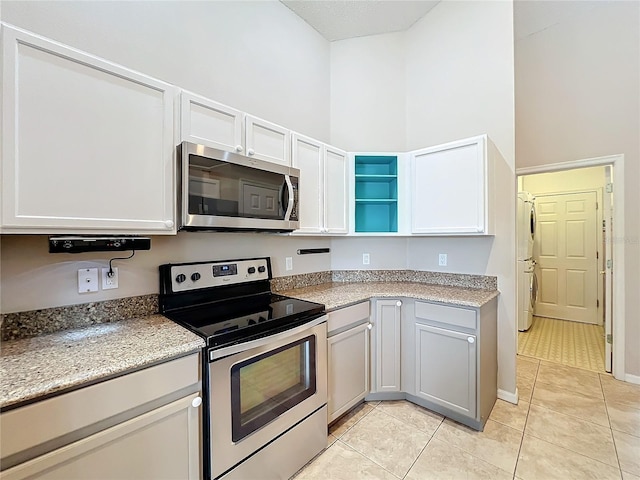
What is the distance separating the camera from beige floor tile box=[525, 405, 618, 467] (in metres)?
1.78

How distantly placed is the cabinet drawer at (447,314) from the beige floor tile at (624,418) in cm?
126

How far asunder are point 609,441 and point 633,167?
93.3 inches

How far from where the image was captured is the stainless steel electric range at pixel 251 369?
50.9 inches

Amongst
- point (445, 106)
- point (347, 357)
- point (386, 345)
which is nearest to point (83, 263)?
point (347, 357)

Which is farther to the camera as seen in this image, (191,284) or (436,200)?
(436,200)

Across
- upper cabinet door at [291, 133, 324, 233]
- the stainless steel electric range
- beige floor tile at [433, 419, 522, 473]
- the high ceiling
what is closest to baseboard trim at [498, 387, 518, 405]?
beige floor tile at [433, 419, 522, 473]

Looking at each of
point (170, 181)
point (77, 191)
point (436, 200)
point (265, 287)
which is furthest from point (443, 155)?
point (77, 191)

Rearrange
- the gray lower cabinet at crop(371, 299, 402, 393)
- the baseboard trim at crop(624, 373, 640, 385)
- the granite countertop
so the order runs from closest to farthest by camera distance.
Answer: the granite countertop → the gray lower cabinet at crop(371, 299, 402, 393) → the baseboard trim at crop(624, 373, 640, 385)

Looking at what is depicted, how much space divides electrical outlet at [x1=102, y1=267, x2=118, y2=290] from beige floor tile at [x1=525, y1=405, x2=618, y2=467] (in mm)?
2804

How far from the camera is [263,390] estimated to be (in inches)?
59.1

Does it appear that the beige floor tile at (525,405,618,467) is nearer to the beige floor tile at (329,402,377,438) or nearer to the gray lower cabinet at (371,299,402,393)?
the gray lower cabinet at (371,299,402,393)

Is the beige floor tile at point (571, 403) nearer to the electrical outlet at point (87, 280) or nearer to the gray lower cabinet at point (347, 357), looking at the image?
the gray lower cabinet at point (347, 357)

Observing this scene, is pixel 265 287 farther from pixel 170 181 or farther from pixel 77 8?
pixel 77 8

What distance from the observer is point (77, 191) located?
1.19 metres
